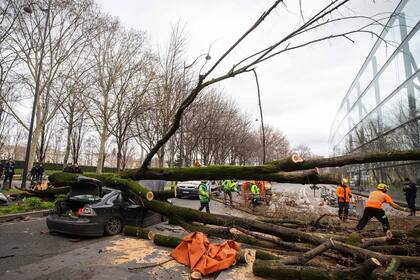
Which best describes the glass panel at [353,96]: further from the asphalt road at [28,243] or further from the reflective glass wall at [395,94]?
the asphalt road at [28,243]

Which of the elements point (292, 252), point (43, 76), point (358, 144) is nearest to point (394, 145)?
point (358, 144)

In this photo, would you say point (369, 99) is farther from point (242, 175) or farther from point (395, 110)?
point (242, 175)

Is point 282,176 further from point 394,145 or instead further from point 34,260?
point 394,145

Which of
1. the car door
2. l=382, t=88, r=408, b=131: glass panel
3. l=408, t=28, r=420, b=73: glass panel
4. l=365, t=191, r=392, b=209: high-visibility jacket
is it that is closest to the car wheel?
the car door

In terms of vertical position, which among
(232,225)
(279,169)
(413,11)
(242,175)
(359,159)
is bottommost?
(232,225)

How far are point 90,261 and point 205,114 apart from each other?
74.2 feet

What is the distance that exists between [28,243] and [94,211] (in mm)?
1559

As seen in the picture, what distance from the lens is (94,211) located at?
740 centimetres

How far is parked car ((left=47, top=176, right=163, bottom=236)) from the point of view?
7.33m

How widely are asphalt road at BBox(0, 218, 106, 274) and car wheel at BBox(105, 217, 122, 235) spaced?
0.40 metres

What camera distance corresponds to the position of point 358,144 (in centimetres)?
3269

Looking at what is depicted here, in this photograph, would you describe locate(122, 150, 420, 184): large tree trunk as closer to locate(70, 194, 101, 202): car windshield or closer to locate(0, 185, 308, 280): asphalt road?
locate(0, 185, 308, 280): asphalt road

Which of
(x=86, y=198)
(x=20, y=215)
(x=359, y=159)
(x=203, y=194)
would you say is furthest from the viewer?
(x=203, y=194)

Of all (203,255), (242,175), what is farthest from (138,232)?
(242,175)
